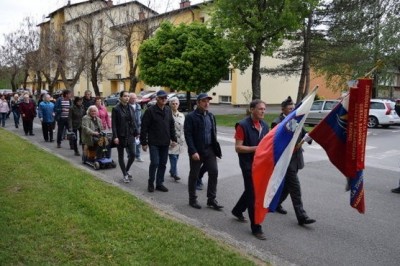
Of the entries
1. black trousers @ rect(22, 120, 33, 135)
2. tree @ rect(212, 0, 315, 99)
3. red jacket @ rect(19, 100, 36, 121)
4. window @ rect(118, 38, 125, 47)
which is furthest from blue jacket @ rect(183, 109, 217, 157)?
window @ rect(118, 38, 125, 47)

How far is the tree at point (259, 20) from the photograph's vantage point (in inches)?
892

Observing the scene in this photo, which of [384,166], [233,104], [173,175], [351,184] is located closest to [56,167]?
[173,175]

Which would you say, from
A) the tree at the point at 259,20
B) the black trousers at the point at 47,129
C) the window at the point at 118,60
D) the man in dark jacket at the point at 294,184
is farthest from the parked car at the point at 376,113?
the window at the point at 118,60

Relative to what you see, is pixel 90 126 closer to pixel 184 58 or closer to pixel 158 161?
pixel 158 161

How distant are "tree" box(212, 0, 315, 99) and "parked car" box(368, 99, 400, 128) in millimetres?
6022

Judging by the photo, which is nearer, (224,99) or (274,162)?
Answer: (274,162)

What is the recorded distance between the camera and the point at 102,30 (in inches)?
1252

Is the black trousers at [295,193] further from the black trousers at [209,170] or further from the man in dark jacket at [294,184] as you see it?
the black trousers at [209,170]

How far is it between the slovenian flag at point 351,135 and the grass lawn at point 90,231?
4.67ft

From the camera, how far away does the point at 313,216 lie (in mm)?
6551

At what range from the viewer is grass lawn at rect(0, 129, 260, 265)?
177 inches

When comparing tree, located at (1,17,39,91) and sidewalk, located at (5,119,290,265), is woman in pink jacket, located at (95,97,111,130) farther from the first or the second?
tree, located at (1,17,39,91)

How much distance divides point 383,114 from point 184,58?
1210 cm

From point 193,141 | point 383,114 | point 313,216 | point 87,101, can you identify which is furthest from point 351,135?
point 383,114
